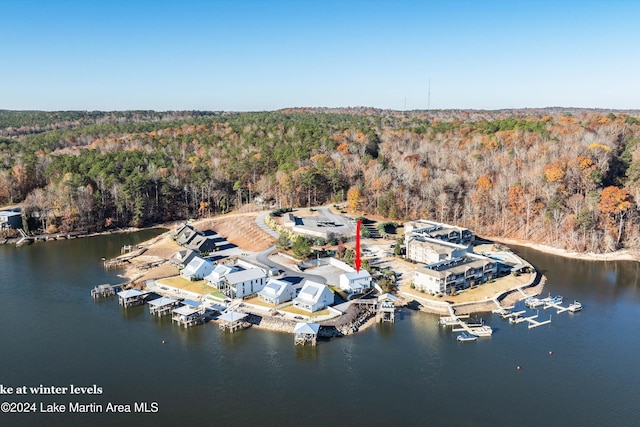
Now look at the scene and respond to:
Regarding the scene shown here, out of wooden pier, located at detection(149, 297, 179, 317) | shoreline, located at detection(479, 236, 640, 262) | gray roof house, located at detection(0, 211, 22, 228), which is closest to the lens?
wooden pier, located at detection(149, 297, 179, 317)

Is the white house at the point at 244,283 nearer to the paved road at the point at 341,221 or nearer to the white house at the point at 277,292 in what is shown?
the white house at the point at 277,292

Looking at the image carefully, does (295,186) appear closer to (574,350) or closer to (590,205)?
(590,205)

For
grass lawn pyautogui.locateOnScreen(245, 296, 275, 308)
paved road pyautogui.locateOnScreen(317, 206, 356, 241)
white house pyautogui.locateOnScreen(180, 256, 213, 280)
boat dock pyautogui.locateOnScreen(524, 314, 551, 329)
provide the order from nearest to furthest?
boat dock pyautogui.locateOnScreen(524, 314, 551, 329) < grass lawn pyautogui.locateOnScreen(245, 296, 275, 308) < white house pyautogui.locateOnScreen(180, 256, 213, 280) < paved road pyautogui.locateOnScreen(317, 206, 356, 241)

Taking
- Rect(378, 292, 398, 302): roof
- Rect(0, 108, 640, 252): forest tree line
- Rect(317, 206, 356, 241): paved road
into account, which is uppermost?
Rect(0, 108, 640, 252): forest tree line

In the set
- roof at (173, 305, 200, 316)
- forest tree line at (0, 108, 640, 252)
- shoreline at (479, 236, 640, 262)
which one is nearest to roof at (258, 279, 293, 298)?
roof at (173, 305, 200, 316)

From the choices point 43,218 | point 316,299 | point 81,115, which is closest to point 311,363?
point 316,299

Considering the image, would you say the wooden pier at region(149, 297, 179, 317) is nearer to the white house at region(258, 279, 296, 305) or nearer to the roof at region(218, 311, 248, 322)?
the roof at region(218, 311, 248, 322)

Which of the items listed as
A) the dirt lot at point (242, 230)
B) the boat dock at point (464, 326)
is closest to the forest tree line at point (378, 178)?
the dirt lot at point (242, 230)
